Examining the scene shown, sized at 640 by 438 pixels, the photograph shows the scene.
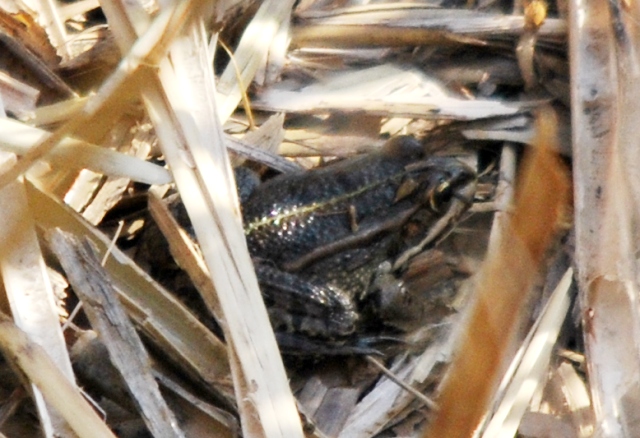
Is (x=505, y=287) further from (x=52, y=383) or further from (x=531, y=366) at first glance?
(x=531, y=366)

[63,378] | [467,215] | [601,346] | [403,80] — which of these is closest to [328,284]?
[467,215]

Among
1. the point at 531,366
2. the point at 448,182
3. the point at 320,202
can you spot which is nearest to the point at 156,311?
the point at 320,202

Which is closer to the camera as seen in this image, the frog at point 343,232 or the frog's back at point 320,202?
the frog at point 343,232

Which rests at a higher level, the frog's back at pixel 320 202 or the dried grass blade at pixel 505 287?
the dried grass blade at pixel 505 287

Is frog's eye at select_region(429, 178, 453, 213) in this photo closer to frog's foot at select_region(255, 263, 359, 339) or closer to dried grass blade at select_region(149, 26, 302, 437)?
frog's foot at select_region(255, 263, 359, 339)

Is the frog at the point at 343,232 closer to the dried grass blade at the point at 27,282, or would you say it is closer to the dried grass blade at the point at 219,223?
the dried grass blade at the point at 219,223

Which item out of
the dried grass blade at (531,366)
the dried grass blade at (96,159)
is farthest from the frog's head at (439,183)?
the dried grass blade at (96,159)

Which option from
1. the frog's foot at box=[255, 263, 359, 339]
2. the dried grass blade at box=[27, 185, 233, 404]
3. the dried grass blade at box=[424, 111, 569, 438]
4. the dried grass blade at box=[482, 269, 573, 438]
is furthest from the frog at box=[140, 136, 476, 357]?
the dried grass blade at box=[424, 111, 569, 438]

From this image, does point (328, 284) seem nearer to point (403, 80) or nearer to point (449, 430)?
point (403, 80)
